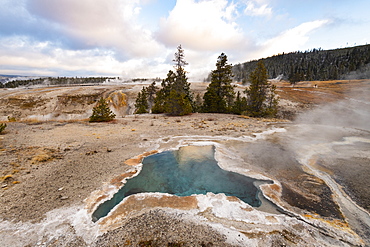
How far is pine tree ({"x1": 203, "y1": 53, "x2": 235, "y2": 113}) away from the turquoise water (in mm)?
18533

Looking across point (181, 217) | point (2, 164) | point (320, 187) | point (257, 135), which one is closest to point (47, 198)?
point (2, 164)

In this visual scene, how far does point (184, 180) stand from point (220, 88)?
21944 millimetres

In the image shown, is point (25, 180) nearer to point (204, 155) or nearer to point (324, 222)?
point (204, 155)

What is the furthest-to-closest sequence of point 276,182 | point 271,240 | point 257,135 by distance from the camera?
1. point 257,135
2. point 276,182
3. point 271,240

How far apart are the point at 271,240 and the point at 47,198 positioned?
671 centimetres

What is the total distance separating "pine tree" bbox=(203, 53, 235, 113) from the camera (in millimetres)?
25484

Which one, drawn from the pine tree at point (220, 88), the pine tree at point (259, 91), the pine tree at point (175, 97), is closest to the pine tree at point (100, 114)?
the pine tree at point (175, 97)

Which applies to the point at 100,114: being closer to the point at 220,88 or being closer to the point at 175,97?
the point at 175,97

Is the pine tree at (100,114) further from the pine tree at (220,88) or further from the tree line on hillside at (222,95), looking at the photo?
the pine tree at (220,88)

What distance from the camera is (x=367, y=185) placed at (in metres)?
6.09

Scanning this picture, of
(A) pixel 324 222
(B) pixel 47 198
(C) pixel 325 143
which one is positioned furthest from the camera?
(C) pixel 325 143

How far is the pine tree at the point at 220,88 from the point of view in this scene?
25.5 metres

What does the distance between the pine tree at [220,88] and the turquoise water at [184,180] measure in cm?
1853

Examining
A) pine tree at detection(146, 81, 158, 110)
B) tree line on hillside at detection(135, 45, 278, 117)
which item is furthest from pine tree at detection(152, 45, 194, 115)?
pine tree at detection(146, 81, 158, 110)
